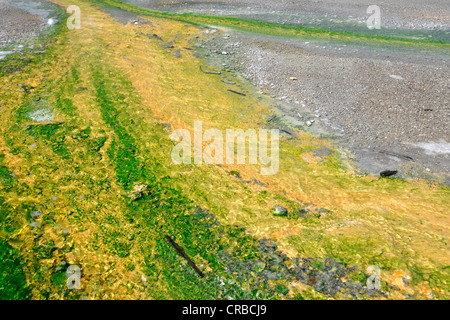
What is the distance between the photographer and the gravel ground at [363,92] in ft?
20.8

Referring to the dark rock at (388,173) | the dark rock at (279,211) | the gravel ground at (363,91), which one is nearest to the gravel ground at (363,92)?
the gravel ground at (363,91)

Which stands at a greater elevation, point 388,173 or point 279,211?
point 388,173

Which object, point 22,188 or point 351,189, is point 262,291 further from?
point 22,188

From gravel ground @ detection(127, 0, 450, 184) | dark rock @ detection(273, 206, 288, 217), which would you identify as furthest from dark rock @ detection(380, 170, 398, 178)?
dark rock @ detection(273, 206, 288, 217)

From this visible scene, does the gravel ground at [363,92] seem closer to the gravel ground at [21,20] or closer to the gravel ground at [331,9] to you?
the gravel ground at [331,9]

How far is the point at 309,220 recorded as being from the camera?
4812mm

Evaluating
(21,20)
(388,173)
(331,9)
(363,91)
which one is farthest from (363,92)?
(21,20)

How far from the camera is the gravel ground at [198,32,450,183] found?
635cm

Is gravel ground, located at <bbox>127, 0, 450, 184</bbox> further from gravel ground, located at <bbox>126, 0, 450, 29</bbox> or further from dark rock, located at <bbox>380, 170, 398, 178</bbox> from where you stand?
gravel ground, located at <bbox>126, 0, 450, 29</bbox>

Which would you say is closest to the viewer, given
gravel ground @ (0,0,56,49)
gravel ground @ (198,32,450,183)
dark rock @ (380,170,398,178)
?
dark rock @ (380,170,398,178)

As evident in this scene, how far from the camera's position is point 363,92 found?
7996mm

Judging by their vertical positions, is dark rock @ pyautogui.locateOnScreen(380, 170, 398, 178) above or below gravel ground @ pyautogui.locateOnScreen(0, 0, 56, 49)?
below

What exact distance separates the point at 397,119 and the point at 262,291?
515 centimetres

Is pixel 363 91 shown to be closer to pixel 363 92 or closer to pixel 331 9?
pixel 363 92
